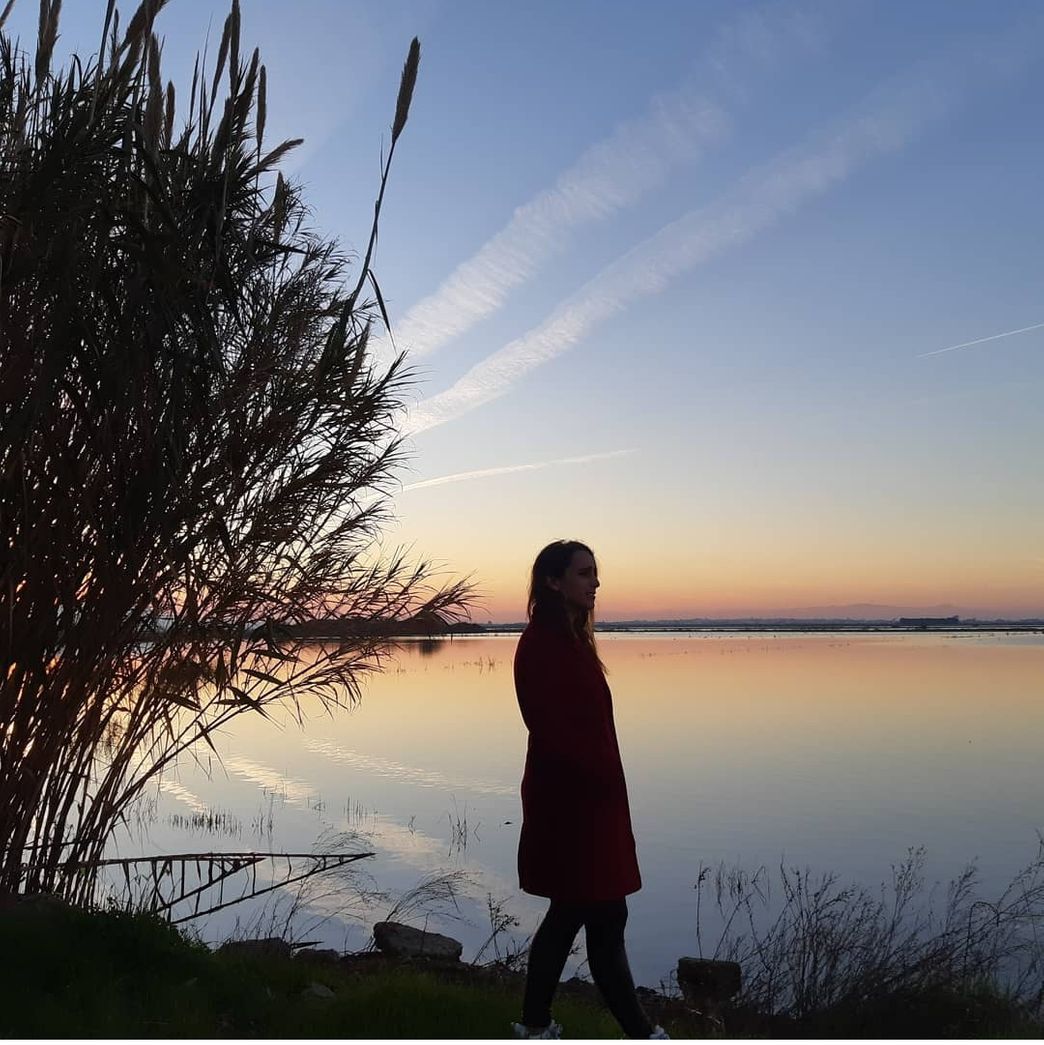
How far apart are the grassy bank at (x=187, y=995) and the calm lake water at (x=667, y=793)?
329 centimetres

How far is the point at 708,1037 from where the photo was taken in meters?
5.74

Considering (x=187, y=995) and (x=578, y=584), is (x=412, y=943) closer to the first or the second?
(x=187, y=995)

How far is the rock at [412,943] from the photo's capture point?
23.6ft

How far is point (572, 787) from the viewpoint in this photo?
385 cm

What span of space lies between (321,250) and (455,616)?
3099 millimetres

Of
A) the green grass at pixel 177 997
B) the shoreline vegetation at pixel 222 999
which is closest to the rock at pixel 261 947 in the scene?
the shoreline vegetation at pixel 222 999

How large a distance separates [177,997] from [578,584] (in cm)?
260

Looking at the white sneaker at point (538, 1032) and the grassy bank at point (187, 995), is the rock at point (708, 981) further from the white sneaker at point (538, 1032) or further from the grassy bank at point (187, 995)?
the white sneaker at point (538, 1032)

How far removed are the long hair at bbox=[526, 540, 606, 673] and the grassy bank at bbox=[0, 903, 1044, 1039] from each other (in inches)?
69.5

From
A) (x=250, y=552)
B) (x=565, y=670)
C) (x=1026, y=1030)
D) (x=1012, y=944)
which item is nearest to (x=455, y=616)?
(x=250, y=552)

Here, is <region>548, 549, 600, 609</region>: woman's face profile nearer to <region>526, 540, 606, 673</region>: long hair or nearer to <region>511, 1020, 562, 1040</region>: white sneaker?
<region>526, 540, 606, 673</region>: long hair

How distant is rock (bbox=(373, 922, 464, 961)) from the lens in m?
7.21

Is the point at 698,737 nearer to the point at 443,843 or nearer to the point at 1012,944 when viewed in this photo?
the point at 443,843

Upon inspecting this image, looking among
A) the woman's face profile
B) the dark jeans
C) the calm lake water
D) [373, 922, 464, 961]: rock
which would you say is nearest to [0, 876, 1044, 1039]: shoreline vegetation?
the dark jeans
